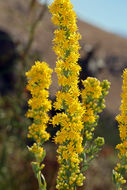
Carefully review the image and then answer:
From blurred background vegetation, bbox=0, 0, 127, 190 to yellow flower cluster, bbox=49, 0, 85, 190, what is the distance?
305 cm

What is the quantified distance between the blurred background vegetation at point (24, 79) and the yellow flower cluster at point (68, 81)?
305 cm

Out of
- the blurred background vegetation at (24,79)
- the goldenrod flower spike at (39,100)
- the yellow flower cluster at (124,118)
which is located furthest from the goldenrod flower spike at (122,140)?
the blurred background vegetation at (24,79)

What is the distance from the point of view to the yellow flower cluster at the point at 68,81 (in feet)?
6.68

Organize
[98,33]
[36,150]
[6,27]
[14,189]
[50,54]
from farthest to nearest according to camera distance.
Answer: [98,33], [6,27], [50,54], [14,189], [36,150]

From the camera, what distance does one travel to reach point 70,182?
2168 millimetres

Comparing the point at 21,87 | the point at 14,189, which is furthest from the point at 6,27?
the point at 14,189

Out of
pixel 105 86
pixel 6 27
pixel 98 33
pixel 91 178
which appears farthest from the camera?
pixel 98 33

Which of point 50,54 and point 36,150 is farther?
point 50,54

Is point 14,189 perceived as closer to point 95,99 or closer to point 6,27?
point 95,99

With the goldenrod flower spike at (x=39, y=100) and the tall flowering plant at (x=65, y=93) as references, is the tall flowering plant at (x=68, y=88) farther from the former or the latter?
the goldenrod flower spike at (x=39, y=100)

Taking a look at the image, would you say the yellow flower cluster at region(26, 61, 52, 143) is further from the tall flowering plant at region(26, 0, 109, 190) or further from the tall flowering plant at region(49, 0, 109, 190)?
the tall flowering plant at region(49, 0, 109, 190)

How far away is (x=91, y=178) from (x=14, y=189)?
2.39 meters

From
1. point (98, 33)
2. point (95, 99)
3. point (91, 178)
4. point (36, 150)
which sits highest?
point (98, 33)

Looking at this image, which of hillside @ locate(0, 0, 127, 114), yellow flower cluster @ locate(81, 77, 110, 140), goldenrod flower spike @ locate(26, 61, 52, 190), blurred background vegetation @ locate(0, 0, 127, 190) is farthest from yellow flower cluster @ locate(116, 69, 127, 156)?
hillside @ locate(0, 0, 127, 114)
